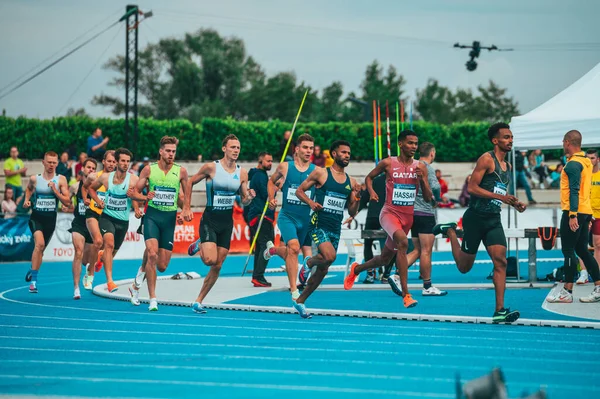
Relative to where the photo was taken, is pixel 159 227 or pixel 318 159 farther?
pixel 318 159

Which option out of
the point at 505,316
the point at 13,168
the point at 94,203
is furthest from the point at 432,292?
the point at 13,168

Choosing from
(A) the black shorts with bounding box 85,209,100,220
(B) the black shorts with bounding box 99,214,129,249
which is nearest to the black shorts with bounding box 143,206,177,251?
(B) the black shorts with bounding box 99,214,129,249

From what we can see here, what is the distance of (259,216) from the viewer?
16750mm

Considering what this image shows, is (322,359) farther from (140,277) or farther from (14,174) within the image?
(14,174)

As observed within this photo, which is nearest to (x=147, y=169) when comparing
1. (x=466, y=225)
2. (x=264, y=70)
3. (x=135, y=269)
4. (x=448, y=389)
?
(x=466, y=225)

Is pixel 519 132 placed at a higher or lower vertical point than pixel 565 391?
higher

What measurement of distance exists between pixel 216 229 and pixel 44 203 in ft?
16.5

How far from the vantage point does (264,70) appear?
7012 cm

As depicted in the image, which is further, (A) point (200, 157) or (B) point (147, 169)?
(A) point (200, 157)

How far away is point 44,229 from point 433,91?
71.7 meters

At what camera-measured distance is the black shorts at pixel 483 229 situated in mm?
10555

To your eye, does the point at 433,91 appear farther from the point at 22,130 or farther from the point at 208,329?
the point at 208,329

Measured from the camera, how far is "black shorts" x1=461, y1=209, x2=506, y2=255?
10.6 metres

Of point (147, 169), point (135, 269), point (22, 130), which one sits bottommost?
point (135, 269)
